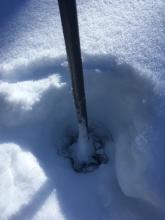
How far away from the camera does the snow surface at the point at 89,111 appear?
873 millimetres

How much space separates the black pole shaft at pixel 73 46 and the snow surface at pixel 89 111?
0.52ft

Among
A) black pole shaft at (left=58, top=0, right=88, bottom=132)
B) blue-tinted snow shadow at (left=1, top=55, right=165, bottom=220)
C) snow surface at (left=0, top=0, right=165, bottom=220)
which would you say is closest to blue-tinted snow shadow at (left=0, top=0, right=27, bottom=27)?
snow surface at (left=0, top=0, right=165, bottom=220)

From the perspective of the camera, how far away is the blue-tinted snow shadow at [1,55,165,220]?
2.90 ft

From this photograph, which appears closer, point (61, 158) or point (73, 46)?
point (73, 46)

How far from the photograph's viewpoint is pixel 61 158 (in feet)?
3.28

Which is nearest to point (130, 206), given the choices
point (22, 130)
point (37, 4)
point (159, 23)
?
point (22, 130)

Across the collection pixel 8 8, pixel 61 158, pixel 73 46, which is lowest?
pixel 61 158

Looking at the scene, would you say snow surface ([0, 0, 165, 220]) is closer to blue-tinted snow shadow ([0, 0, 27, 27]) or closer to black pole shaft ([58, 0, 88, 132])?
blue-tinted snow shadow ([0, 0, 27, 27])

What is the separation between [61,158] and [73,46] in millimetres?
393

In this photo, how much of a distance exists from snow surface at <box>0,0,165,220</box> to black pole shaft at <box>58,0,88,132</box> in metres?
0.16

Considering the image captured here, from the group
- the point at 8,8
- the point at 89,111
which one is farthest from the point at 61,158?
the point at 8,8

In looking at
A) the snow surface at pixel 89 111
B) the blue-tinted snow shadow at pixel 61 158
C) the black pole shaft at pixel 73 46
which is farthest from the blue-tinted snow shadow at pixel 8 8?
the black pole shaft at pixel 73 46

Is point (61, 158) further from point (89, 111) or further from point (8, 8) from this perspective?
point (8, 8)

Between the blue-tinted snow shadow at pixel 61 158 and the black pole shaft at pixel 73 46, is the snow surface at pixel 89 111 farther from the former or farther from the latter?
the black pole shaft at pixel 73 46
